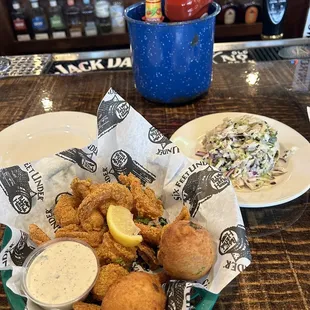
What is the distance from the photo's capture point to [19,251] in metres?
0.96

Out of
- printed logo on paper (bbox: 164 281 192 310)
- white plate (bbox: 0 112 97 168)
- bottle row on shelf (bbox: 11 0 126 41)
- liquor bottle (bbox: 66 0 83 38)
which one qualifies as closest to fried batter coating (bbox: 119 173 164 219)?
printed logo on paper (bbox: 164 281 192 310)

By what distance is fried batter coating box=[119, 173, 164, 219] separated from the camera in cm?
104

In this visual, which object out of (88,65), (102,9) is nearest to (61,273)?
(88,65)

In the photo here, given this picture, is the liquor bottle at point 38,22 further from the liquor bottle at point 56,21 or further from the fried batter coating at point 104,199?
the fried batter coating at point 104,199

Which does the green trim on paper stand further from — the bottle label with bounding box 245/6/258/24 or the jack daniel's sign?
the bottle label with bounding box 245/6/258/24

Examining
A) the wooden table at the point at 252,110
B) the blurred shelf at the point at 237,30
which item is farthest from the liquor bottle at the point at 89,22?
the wooden table at the point at 252,110

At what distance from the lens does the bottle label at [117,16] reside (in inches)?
140

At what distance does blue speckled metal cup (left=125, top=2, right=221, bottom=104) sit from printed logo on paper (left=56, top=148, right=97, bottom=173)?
2.04 feet

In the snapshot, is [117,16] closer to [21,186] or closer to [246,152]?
[246,152]

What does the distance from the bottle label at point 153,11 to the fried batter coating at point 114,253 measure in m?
0.95

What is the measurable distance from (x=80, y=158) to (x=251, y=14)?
10.1 feet

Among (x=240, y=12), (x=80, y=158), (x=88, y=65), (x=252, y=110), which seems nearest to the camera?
(x=80, y=158)

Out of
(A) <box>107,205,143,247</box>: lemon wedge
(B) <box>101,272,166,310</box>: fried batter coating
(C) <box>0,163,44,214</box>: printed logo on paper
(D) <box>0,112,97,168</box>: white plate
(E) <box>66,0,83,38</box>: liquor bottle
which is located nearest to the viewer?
(B) <box>101,272,166,310</box>: fried batter coating

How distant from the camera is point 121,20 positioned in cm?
363
